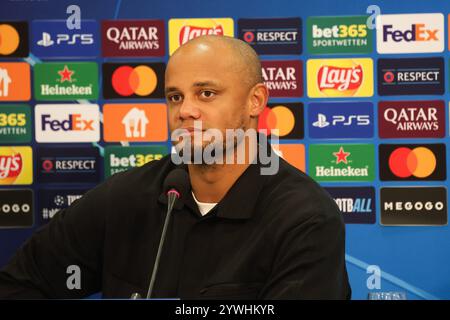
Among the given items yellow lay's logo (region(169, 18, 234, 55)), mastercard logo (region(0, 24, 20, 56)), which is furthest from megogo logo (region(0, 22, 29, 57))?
yellow lay's logo (region(169, 18, 234, 55))

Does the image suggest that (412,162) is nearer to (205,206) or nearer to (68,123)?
(205,206)

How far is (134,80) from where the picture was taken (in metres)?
2.38

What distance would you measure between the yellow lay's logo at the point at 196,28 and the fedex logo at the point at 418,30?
56 centimetres

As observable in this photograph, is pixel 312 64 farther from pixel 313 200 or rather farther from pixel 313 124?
pixel 313 200

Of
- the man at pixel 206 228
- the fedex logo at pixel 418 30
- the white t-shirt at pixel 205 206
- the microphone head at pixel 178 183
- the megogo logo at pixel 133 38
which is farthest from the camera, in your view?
the megogo logo at pixel 133 38

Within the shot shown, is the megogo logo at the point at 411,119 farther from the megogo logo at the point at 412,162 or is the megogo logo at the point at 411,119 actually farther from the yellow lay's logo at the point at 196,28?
the yellow lay's logo at the point at 196,28

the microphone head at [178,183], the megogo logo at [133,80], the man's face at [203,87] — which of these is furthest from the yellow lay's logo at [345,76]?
the microphone head at [178,183]

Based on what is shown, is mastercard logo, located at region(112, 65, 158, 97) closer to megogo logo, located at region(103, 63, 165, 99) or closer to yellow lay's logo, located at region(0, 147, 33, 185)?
megogo logo, located at region(103, 63, 165, 99)

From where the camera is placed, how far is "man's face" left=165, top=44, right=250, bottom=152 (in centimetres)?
156

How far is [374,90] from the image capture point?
7.55 feet

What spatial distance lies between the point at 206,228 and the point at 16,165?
1.11 metres

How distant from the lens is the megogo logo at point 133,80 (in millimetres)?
2369

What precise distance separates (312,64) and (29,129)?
42.5 inches
